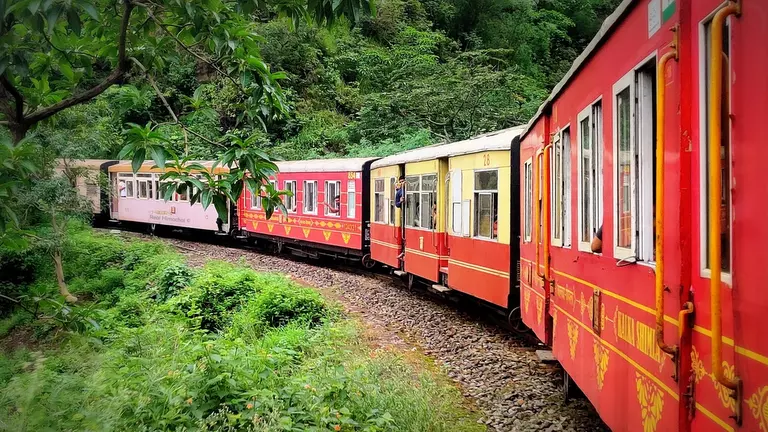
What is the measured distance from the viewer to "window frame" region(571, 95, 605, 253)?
416cm

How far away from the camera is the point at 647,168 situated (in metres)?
3.13

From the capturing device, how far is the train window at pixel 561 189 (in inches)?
217

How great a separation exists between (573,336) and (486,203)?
15.5 feet

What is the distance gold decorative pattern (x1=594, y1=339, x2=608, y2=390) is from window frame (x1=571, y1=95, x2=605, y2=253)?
2.05ft

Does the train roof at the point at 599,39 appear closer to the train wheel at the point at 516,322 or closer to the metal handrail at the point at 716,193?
the metal handrail at the point at 716,193

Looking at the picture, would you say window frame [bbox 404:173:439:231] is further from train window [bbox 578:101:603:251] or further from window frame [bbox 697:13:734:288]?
window frame [bbox 697:13:734:288]

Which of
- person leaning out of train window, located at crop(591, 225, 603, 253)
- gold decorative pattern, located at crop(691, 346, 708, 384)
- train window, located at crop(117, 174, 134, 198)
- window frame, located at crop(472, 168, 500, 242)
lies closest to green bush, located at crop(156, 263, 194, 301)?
window frame, located at crop(472, 168, 500, 242)

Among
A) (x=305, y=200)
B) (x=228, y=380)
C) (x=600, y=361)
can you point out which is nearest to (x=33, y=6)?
(x=228, y=380)

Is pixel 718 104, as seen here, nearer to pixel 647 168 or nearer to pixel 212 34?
pixel 647 168

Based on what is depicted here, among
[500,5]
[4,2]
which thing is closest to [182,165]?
[4,2]

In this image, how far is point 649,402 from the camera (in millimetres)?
3174

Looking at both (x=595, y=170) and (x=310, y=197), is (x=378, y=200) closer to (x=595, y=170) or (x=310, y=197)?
(x=310, y=197)

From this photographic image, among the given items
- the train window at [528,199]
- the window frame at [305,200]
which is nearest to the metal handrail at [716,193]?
the train window at [528,199]

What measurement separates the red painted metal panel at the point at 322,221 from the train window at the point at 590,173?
39.9ft
